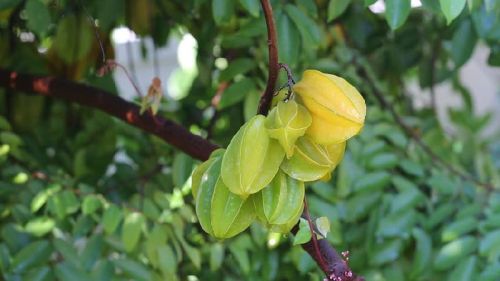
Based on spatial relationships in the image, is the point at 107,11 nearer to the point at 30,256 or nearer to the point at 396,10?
the point at 30,256

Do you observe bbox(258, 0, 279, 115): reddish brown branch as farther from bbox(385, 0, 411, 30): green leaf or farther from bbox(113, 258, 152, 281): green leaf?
bbox(113, 258, 152, 281): green leaf

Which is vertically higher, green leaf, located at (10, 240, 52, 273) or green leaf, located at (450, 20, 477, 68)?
green leaf, located at (450, 20, 477, 68)

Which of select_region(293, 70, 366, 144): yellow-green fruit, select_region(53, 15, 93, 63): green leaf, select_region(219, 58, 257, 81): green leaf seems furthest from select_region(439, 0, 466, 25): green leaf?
select_region(53, 15, 93, 63): green leaf

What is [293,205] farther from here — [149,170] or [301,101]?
[149,170]

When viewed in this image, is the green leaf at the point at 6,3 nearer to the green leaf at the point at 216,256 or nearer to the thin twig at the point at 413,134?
the green leaf at the point at 216,256

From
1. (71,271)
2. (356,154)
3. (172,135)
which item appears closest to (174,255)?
(71,271)

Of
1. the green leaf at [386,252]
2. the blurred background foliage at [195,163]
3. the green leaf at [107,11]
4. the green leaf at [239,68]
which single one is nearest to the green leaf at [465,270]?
the blurred background foliage at [195,163]

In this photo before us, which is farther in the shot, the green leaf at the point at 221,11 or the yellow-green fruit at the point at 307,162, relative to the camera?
the green leaf at the point at 221,11
